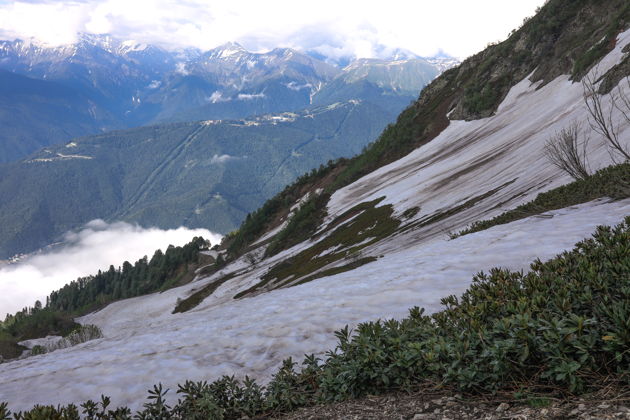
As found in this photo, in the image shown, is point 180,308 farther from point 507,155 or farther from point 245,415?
point 245,415

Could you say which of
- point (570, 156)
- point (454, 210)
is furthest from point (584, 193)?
point (454, 210)

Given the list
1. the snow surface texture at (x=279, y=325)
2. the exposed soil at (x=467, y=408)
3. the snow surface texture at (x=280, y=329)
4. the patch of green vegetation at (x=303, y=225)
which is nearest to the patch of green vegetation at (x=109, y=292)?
the patch of green vegetation at (x=303, y=225)

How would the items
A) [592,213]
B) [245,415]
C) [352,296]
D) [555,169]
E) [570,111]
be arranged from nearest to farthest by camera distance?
[245,415] < [352,296] < [592,213] < [555,169] < [570,111]

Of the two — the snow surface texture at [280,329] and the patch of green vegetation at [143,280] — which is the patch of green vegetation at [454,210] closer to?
the snow surface texture at [280,329]

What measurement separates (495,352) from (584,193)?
17.3m

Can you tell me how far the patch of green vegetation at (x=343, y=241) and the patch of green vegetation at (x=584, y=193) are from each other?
17170 mm

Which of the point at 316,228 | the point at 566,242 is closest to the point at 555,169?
the point at 566,242

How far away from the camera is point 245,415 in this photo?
667cm

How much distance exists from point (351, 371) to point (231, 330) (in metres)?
7.56

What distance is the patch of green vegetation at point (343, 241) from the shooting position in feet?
133

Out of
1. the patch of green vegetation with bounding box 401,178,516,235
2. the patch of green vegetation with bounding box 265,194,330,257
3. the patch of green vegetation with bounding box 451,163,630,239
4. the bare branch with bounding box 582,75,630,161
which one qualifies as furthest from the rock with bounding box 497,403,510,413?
the patch of green vegetation with bounding box 265,194,330,257

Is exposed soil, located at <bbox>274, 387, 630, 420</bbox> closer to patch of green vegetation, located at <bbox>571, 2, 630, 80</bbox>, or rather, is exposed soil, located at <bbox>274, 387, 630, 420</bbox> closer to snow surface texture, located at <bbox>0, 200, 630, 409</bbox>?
snow surface texture, located at <bbox>0, 200, 630, 409</bbox>

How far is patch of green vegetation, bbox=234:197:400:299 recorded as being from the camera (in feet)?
133

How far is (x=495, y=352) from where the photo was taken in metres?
4.72
